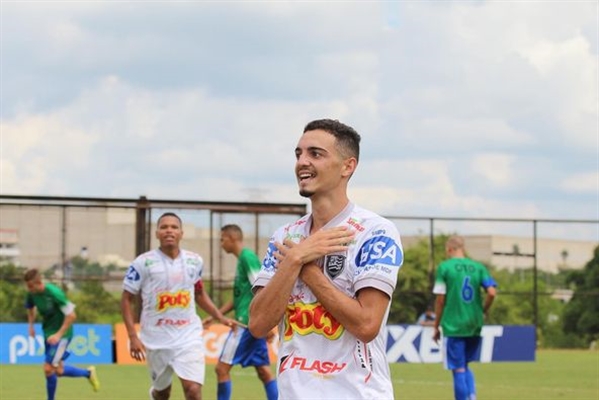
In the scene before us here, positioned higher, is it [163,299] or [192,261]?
[192,261]

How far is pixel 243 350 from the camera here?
51.9ft

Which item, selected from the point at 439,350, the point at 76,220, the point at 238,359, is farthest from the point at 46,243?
the point at 238,359

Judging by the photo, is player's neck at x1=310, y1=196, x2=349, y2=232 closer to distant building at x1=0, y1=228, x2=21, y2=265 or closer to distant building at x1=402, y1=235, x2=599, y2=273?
distant building at x1=0, y1=228, x2=21, y2=265

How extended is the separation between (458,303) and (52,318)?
568 centimetres

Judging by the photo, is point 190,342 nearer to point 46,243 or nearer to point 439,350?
point 439,350

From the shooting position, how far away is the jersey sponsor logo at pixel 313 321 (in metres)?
5.63

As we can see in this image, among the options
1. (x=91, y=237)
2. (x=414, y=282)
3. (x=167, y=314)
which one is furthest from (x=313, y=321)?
(x=414, y=282)

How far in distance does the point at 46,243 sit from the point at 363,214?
3481cm

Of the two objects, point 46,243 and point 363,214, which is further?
point 46,243

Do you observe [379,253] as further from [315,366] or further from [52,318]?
[52,318]

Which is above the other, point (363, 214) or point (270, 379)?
point (363, 214)

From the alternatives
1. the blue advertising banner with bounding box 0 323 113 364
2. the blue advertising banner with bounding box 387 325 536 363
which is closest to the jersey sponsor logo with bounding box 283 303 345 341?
the blue advertising banner with bounding box 0 323 113 364

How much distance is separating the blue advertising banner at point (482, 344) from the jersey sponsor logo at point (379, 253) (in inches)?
1017

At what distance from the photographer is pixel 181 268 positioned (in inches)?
546
